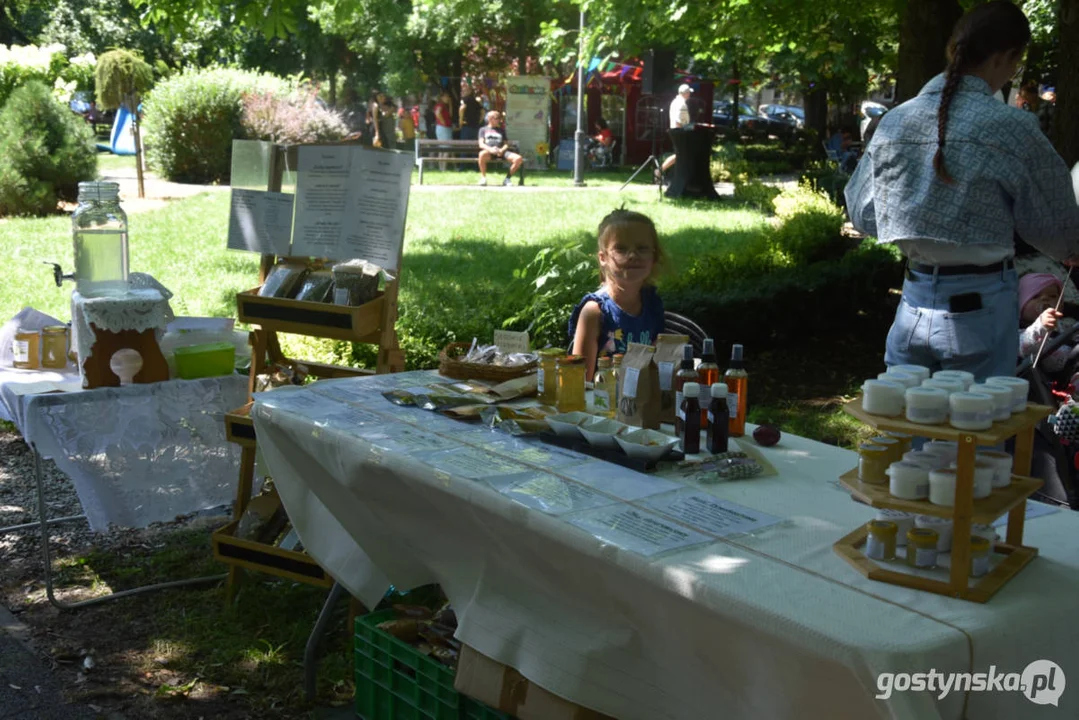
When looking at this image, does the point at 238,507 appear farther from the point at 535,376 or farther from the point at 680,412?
the point at 680,412

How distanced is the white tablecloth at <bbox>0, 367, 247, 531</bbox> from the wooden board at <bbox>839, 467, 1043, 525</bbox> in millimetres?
2855

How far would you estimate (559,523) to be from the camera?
221 centimetres

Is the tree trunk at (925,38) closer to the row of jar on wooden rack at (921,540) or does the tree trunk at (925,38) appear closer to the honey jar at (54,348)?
the honey jar at (54,348)

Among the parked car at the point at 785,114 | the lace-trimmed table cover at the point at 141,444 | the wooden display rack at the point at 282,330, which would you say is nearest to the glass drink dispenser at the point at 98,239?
the lace-trimmed table cover at the point at 141,444

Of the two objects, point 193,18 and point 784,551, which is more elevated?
point 193,18

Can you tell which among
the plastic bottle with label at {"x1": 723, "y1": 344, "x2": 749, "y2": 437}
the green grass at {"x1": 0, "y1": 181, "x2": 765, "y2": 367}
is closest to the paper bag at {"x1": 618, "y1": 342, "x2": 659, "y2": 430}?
the plastic bottle with label at {"x1": 723, "y1": 344, "x2": 749, "y2": 437}

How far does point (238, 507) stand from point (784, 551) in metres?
2.61

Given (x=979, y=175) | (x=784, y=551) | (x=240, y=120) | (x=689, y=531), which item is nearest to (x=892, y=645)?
(x=784, y=551)

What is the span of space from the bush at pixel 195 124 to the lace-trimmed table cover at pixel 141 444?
629 inches

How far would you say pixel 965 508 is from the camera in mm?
1787

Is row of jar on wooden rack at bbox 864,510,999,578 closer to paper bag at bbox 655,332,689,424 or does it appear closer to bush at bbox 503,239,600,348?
paper bag at bbox 655,332,689,424

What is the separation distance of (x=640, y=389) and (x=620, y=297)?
1.15m

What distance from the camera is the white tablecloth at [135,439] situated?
3.85 m

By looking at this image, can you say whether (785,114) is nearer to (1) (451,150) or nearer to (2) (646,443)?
(1) (451,150)
